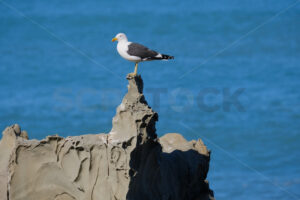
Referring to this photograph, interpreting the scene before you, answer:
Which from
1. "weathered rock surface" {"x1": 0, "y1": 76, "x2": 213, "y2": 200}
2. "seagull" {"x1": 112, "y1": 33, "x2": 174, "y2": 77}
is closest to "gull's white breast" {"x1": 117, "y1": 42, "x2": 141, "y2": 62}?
"seagull" {"x1": 112, "y1": 33, "x2": 174, "y2": 77}

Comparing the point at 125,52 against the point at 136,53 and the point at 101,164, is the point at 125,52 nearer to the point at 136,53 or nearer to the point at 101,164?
the point at 136,53

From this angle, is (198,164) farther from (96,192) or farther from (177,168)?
(96,192)

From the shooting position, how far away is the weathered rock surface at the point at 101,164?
10.7 m

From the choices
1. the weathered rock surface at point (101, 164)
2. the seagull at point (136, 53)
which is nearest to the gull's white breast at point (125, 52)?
the seagull at point (136, 53)

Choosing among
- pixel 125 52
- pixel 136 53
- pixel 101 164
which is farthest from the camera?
pixel 125 52

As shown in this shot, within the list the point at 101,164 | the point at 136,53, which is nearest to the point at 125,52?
the point at 136,53

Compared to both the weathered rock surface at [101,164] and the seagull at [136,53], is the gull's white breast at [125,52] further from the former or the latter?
the weathered rock surface at [101,164]

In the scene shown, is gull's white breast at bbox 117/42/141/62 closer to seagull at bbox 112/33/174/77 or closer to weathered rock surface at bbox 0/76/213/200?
seagull at bbox 112/33/174/77

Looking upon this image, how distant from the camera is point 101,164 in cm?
1084

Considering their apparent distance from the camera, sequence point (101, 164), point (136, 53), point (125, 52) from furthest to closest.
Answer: point (125, 52)
point (136, 53)
point (101, 164)

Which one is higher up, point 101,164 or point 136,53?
point 136,53

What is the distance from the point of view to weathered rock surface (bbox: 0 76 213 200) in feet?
35.0

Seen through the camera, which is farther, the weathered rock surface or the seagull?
the seagull

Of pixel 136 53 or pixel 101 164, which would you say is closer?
pixel 101 164
